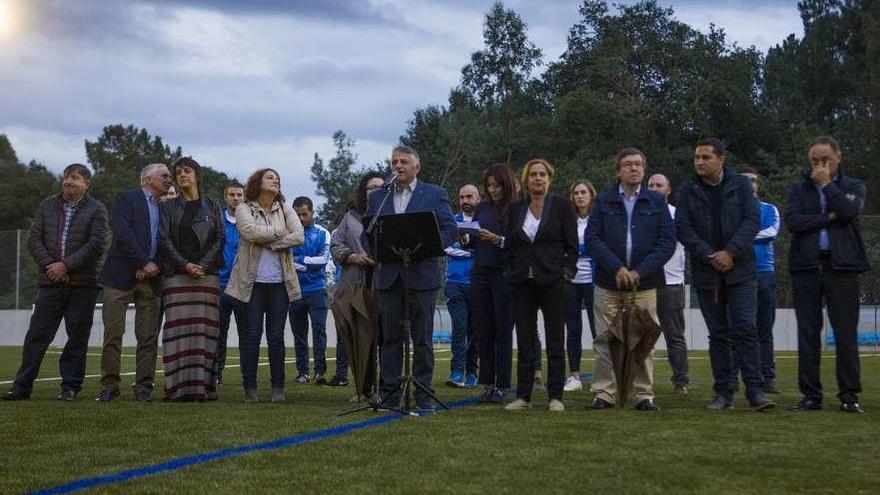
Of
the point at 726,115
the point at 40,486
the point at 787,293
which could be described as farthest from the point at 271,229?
the point at 726,115

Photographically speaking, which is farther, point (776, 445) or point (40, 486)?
point (776, 445)

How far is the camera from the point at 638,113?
49562mm

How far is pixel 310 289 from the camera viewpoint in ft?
41.6

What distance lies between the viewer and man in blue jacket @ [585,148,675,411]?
848 centimetres

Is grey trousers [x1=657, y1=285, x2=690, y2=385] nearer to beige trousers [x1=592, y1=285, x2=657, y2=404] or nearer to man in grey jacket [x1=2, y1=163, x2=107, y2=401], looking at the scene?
beige trousers [x1=592, y1=285, x2=657, y2=404]

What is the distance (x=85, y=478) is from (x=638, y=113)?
150 feet

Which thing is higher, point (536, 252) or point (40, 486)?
point (536, 252)

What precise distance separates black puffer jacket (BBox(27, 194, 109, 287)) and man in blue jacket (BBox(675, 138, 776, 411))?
4.81 meters

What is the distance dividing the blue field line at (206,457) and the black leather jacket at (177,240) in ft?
7.79

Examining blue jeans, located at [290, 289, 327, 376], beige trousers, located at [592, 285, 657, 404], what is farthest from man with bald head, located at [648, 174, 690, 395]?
blue jeans, located at [290, 289, 327, 376]

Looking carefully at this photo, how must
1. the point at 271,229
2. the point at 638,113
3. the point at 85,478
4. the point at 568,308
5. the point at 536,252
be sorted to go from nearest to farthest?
the point at 85,478 → the point at 536,252 → the point at 271,229 → the point at 568,308 → the point at 638,113

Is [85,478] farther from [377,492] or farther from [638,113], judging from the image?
[638,113]

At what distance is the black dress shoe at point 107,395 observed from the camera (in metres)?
9.54

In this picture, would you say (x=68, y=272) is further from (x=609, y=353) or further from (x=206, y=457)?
(x=609, y=353)
